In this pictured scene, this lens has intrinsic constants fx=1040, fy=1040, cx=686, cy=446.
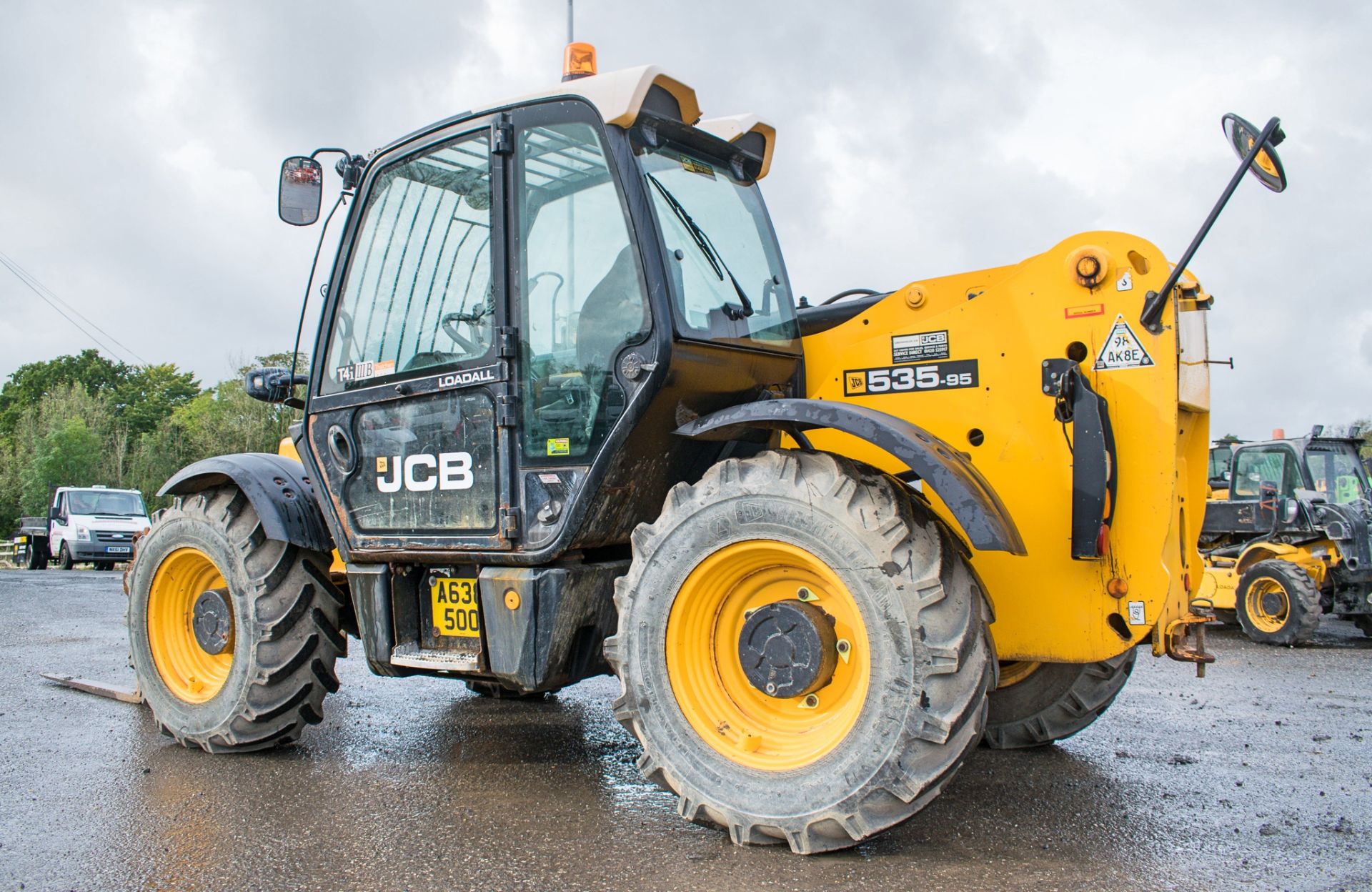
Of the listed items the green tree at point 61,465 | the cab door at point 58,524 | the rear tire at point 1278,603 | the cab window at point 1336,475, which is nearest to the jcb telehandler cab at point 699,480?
the rear tire at point 1278,603

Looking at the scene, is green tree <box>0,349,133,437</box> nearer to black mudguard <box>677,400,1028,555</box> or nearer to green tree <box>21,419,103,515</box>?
green tree <box>21,419,103,515</box>

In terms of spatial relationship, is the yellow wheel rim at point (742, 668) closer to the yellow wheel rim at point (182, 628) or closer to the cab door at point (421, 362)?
the cab door at point (421, 362)

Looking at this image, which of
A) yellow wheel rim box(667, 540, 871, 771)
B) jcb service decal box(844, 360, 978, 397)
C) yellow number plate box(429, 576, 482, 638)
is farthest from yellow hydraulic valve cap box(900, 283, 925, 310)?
yellow number plate box(429, 576, 482, 638)

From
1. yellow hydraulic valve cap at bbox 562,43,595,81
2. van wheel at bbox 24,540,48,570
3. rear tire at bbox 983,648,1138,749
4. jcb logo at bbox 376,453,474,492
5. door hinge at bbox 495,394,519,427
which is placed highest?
yellow hydraulic valve cap at bbox 562,43,595,81

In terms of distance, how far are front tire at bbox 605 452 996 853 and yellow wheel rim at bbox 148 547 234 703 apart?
268cm

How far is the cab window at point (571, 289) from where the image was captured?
157 inches

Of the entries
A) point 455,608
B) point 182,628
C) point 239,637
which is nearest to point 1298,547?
point 455,608

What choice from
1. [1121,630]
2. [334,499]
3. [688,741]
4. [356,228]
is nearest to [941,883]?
[688,741]

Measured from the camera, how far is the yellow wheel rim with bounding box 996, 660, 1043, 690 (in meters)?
4.62

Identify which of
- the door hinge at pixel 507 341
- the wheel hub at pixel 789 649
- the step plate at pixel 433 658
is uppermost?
the door hinge at pixel 507 341

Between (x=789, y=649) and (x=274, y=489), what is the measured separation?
2.77 meters

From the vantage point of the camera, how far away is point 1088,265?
12.4 ft

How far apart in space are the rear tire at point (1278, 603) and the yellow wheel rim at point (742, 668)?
342 inches

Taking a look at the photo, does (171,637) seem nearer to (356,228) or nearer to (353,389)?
(353,389)
